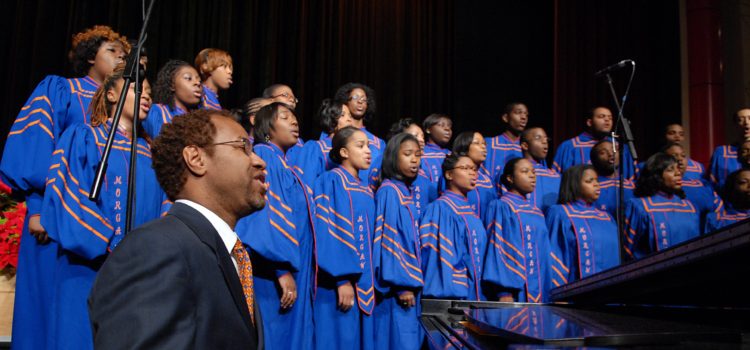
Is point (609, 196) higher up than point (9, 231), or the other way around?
point (609, 196)

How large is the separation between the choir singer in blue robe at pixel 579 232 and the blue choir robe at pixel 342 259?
1.59m

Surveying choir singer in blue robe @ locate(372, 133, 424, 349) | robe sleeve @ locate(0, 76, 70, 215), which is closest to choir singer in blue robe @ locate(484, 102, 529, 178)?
choir singer in blue robe @ locate(372, 133, 424, 349)

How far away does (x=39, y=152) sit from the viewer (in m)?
3.30

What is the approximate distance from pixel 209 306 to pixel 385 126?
21.8 ft

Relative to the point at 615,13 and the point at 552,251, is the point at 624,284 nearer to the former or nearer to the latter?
the point at 552,251

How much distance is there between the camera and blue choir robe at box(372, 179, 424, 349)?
419 cm

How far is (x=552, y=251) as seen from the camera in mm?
5148

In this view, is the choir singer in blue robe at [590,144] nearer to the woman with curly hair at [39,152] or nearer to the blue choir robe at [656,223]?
the blue choir robe at [656,223]

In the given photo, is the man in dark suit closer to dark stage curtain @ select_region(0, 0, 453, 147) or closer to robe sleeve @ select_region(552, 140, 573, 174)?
dark stage curtain @ select_region(0, 0, 453, 147)

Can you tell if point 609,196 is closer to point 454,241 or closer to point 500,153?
point 500,153

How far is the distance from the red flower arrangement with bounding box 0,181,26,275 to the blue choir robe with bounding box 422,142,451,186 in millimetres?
2878

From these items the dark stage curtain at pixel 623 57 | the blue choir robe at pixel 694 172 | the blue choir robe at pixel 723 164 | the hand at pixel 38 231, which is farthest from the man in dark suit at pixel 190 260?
the dark stage curtain at pixel 623 57

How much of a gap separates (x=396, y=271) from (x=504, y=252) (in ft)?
3.20

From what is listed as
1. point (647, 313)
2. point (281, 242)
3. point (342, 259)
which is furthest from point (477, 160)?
point (647, 313)
